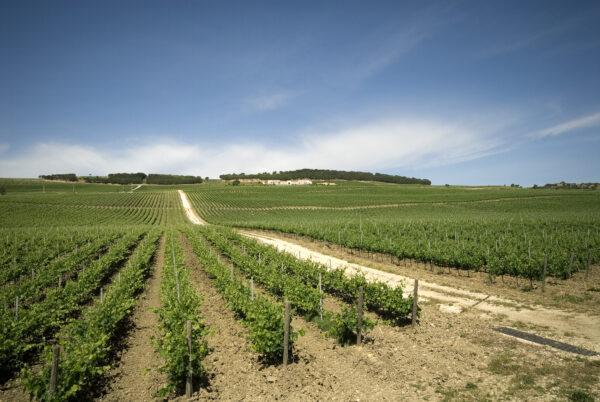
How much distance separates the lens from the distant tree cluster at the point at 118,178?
488ft

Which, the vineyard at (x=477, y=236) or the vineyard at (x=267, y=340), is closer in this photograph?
the vineyard at (x=267, y=340)

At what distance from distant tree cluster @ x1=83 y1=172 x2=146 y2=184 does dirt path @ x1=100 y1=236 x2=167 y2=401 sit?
163992 mm

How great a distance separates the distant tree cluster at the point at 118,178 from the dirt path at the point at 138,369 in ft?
538

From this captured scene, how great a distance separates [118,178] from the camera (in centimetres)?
15225

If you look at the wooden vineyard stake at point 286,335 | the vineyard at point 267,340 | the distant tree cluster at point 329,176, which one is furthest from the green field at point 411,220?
the distant tree cluster at point 329,176

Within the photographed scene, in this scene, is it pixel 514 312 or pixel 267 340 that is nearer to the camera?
pixel 267 340

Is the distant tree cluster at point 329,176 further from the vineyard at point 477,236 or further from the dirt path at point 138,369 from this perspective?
the dirt path at point 138,369

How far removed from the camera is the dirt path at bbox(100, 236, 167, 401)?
6.83 meters

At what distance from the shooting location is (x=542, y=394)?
6.20 m

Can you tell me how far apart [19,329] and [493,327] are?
49.7 feet

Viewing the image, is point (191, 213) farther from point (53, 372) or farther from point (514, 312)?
point (514, 312)

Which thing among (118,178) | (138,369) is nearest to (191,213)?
(138,369)

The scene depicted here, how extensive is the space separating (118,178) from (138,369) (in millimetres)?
172679

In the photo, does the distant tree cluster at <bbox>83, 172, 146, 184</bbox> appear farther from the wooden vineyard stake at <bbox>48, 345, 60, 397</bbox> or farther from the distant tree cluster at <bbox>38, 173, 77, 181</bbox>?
the wooden vineyard stake at <bbox>48, 345, 60, 397</bbox>
